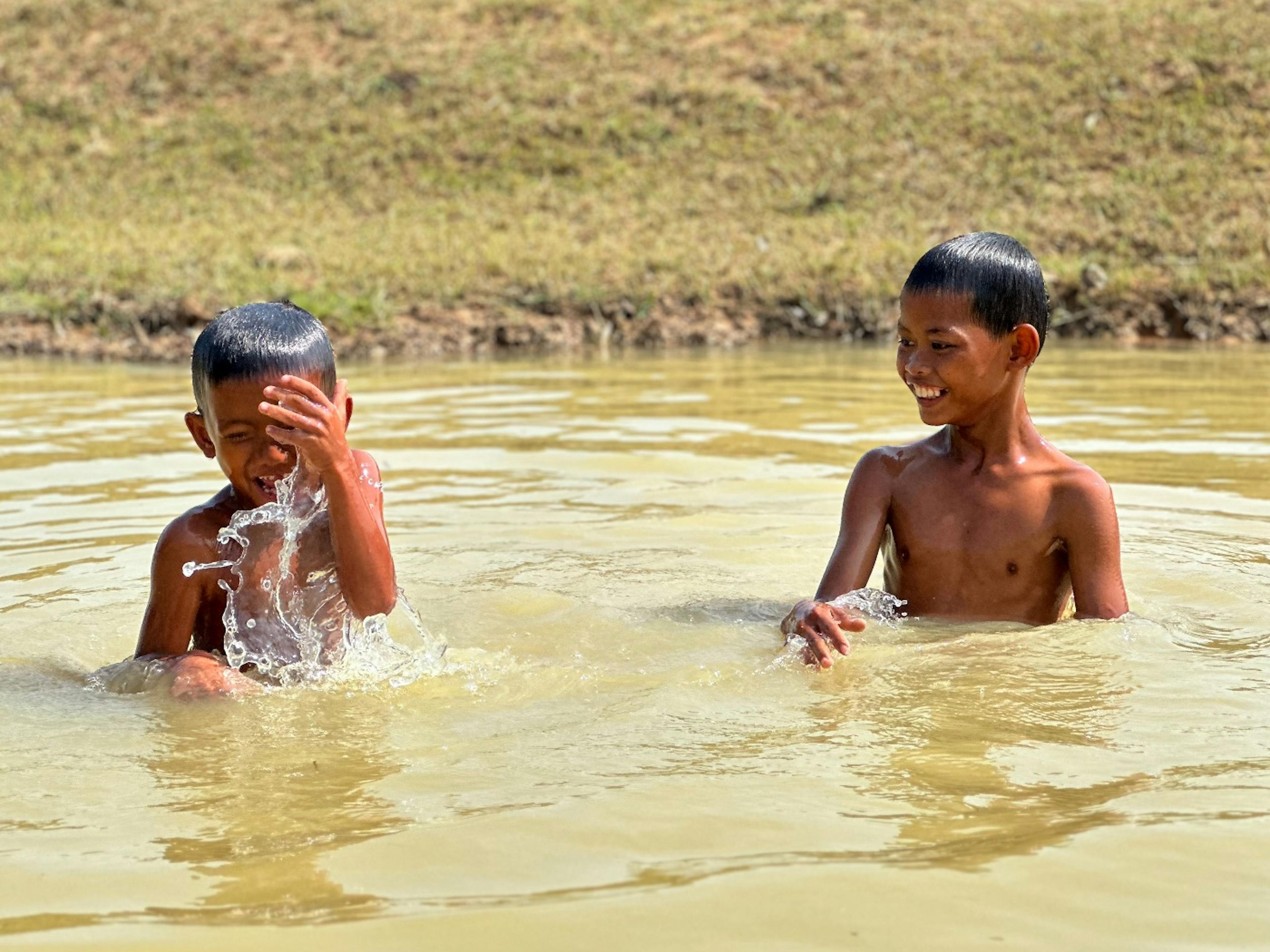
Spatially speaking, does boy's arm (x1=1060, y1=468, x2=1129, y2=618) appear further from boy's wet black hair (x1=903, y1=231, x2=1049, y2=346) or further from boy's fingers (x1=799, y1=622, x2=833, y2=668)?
boy's fingers (x1=799, y1=622, x2=833, y2=668)

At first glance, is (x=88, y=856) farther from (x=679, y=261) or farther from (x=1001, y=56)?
(x=1001, y=56)

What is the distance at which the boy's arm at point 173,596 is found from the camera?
3.35 m

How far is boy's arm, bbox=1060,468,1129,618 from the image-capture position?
3.70 m

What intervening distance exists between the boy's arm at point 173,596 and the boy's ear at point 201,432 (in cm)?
16

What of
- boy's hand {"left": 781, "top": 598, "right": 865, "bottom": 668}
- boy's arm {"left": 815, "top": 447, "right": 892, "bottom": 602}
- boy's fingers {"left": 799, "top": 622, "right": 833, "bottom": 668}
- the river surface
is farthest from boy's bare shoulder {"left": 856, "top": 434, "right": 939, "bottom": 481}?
boy's fingers {"left": 799, "top": 622, "right": 833, "bottom": 668}

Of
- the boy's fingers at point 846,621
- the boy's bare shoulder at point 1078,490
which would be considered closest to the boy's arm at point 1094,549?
the boy's bare shoulder at point 1078,490

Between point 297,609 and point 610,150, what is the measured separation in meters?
17.8

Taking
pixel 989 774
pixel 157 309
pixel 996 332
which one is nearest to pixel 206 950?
pixel 989 774

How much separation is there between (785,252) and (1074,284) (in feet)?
9.60

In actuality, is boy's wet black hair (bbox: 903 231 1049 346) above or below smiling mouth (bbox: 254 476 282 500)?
above

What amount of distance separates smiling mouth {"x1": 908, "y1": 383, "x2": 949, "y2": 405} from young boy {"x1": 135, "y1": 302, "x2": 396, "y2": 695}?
129 centimetres

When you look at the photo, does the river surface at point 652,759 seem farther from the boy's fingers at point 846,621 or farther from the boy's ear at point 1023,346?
the boy's ear at point 1023,346

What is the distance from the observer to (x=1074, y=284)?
14.1 m

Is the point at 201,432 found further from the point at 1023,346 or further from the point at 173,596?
the point at 1023,346
